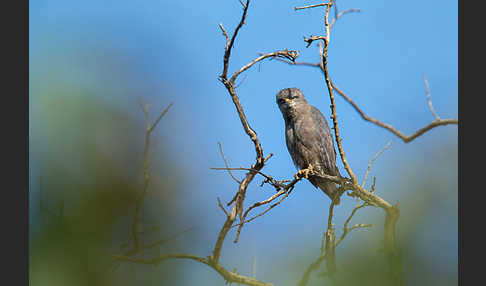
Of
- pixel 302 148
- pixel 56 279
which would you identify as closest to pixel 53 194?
pixel 56 279

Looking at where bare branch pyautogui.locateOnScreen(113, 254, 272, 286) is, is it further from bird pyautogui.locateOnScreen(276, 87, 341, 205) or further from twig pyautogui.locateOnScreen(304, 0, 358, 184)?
bird pyautogui.locateOnScreen(276, 87, 341, 205)

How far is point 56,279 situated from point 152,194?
531mm

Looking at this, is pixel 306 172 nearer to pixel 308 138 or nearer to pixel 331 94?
pixel 308 138

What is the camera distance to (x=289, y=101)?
6.46m

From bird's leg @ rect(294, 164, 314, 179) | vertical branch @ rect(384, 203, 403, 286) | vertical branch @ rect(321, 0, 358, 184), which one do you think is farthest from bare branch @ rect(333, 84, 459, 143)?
bird's leg @ rect(294, 164, 314, 179)

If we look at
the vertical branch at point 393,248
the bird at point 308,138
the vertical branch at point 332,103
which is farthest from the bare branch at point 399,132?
the bird at point 308,138

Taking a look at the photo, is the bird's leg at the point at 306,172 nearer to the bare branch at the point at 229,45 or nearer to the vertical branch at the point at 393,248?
the bare branch at the point at 229,45

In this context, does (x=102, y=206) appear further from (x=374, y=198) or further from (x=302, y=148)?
(x=302, y=148)

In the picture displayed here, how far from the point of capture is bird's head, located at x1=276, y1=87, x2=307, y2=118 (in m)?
6.46

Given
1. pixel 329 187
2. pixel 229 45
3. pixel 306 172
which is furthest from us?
pixel 329 187

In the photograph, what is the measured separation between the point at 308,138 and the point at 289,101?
0.61 m

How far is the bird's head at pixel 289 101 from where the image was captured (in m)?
6.46

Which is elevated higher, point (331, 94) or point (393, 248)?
point (331, 94)

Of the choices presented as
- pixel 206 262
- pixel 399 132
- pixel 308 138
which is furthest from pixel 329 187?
pixel 206 262
